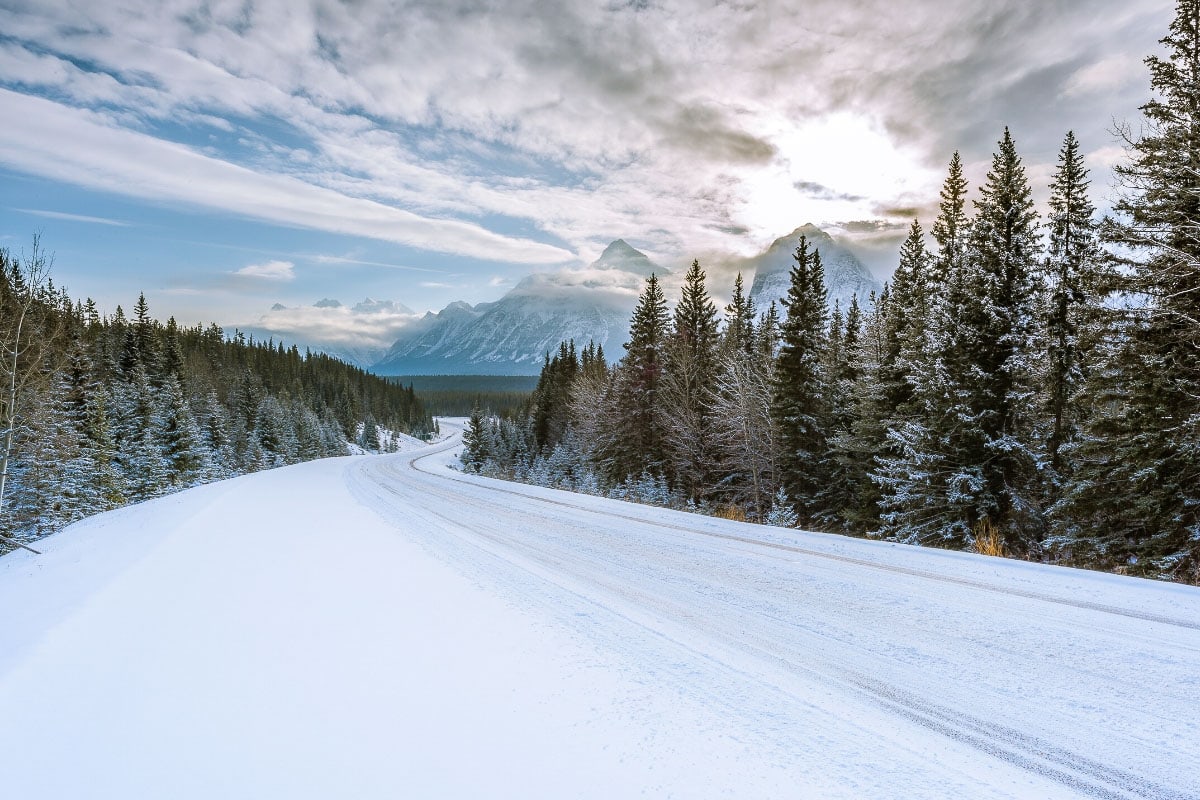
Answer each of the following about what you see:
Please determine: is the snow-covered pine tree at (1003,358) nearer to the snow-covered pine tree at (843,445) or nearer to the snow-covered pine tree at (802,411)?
the snow-covered pine tree at (843,445)

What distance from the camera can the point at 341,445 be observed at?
84.9 meters

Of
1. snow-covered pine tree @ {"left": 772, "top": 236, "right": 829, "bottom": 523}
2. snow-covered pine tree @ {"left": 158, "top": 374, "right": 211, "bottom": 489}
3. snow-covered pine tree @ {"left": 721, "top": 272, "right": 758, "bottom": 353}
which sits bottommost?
snow-covered pine tree @ {"left": 158, "top": 374, "right": 211, "bottom": 489}

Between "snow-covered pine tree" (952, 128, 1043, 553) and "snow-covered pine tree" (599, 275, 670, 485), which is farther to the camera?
"snow-covered pine tree" (599, 275, 670, 485)

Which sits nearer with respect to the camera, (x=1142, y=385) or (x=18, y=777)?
(x=18, y=777)

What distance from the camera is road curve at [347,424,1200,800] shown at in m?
2.79

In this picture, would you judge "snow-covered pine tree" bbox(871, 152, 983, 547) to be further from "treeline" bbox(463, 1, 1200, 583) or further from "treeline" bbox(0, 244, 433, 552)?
"treeline" bbox(0, 244, 433, 552)

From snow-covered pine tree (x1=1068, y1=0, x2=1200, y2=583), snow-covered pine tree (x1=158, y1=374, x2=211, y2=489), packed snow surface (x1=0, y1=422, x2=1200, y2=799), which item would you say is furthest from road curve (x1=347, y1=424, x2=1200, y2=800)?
snow-covered pine tree (x1=158, y1=374, x2=211, y2=489)

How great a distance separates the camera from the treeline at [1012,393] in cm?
1234

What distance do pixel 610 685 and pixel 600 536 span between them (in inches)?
212

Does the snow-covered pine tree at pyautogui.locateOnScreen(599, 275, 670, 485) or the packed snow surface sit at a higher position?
the snow-covered pine tree at pyautogui.locateOnScreen(599, 275, 670, 485)

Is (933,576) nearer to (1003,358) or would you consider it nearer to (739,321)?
(1003,358)

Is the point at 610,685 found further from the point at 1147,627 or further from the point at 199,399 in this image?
the point at 199,399

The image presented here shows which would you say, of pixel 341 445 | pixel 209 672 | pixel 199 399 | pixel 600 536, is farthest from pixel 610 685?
pixel 341 445

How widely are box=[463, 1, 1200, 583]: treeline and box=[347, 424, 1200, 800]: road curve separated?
4.29m
